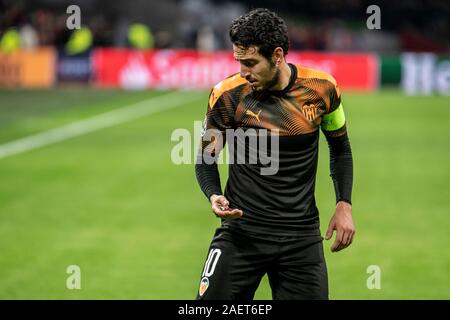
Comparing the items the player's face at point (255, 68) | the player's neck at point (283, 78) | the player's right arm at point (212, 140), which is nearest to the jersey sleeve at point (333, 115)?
the player's neck at point (283, 78)

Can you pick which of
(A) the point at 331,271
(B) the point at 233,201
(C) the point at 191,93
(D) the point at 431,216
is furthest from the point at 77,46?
(B) the point at 233,201

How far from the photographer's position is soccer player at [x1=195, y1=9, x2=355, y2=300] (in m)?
6.12

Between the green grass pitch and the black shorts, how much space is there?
3644 millimetres

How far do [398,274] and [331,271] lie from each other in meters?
0.75

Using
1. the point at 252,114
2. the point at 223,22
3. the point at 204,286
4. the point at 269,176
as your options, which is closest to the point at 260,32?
the point at 252,114

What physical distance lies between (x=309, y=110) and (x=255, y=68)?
51cm

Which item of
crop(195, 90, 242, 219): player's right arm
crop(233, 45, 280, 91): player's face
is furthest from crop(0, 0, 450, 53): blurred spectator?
crop(233, 45, 280, 91): player's face

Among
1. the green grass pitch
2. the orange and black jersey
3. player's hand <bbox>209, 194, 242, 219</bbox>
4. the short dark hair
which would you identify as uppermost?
the short dark hair

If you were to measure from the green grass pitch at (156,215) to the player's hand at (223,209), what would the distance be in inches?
153

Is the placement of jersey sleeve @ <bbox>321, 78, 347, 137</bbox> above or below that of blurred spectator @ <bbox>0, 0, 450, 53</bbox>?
below

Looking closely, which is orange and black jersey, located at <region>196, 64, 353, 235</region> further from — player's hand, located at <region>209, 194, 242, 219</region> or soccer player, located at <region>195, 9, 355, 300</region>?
player's hand, located at <region>209, 194, 242, 219</region>

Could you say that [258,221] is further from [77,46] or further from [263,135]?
[77,46]

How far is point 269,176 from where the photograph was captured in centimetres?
629

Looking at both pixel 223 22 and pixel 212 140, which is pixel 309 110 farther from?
pixel 223 22
